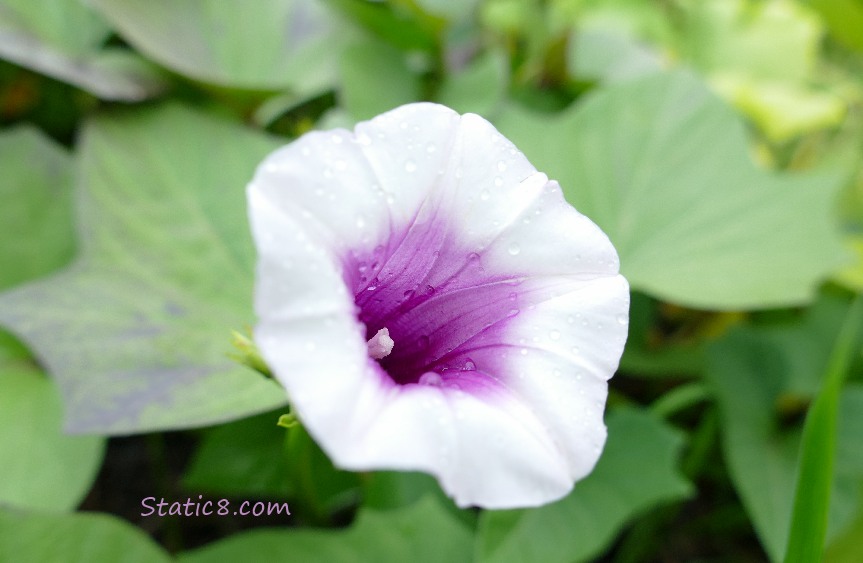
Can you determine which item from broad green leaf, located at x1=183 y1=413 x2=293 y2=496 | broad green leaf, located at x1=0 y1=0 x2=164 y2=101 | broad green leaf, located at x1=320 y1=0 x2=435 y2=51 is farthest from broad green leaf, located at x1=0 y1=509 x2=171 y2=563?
broad green leaf, located at x1=320 y1=0 x2=435 y2=51

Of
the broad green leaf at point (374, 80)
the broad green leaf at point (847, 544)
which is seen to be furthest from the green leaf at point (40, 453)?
the broad green leaf at point (847, 544)

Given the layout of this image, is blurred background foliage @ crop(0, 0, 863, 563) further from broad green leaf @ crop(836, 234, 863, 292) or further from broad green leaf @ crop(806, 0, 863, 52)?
broad green leaf @ crop(806, 0, 863, 52)

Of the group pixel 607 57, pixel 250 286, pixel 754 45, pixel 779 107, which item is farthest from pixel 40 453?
pixel 754 45

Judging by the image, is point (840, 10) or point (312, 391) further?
point (840, 10)

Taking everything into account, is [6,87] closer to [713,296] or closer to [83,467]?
[83,467]

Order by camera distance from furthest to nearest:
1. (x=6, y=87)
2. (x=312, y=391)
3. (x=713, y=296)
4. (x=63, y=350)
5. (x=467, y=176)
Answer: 1. (x=6, y=87)
2. (x=713, y=296)
3. (x=63, y=350)
4. (x=467, y=176)
5. (x=312, y=391)

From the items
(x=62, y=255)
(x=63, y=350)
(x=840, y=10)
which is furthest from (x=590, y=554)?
(x=840, y=10)
